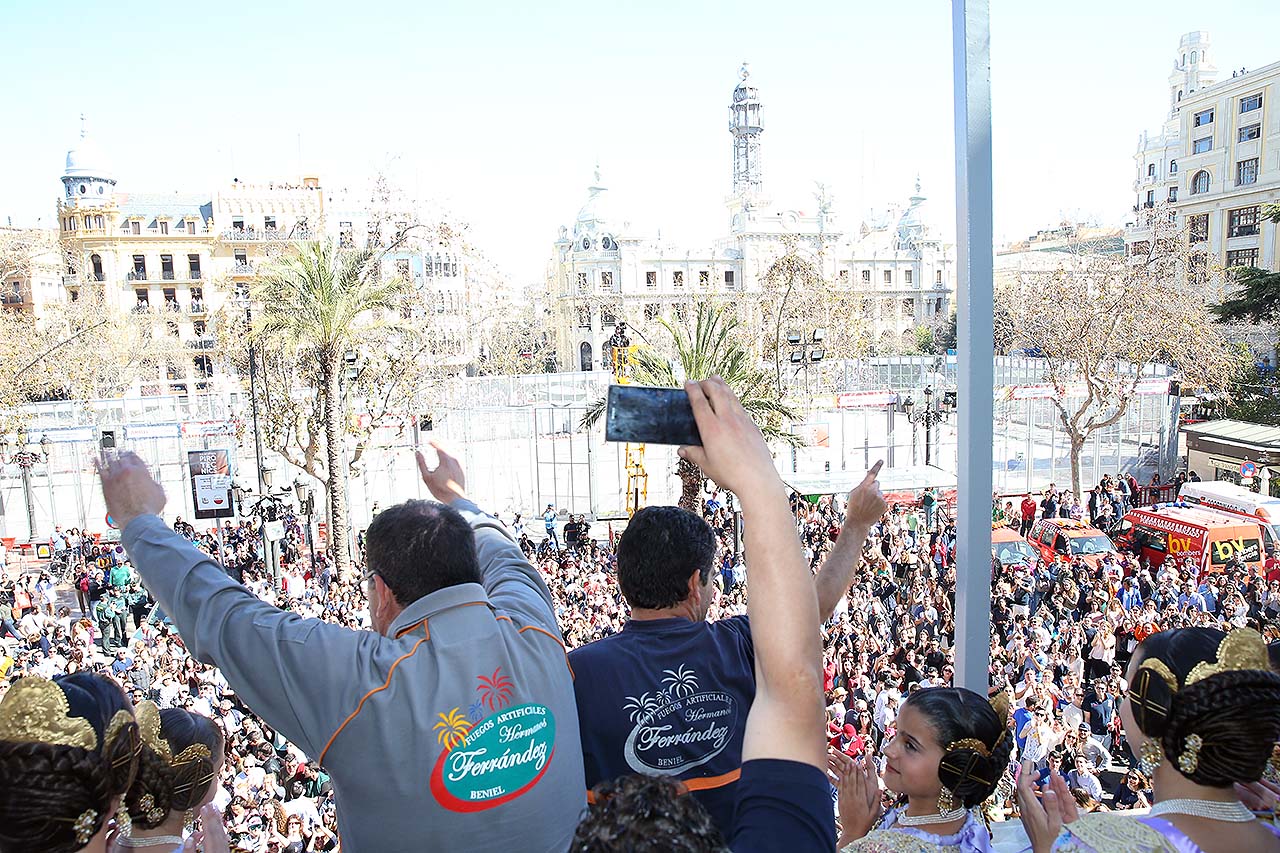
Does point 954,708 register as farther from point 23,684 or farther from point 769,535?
point 23,684

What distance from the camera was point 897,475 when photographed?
18.7 meters

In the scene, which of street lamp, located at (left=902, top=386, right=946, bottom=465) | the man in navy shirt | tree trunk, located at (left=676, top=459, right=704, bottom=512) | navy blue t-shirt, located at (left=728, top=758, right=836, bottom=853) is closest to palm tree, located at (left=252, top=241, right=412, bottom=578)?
tree trunk, located at (left=676, top=459, right=704, bottom=512)

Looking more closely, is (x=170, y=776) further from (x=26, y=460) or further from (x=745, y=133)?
(x=745, y=133)

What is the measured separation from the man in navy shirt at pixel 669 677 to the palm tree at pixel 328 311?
1462 centimetres

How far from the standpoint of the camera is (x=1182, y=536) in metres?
14.1

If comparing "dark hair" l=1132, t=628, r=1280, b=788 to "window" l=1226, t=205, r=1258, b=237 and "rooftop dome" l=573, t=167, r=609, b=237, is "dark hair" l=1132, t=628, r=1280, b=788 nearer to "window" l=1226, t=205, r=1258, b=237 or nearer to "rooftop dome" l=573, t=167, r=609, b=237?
"window" l=1226, t=205, r=1258, b=237

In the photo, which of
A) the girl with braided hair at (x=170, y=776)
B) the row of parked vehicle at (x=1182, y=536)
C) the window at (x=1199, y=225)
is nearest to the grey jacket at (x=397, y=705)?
the girl with braided hair at (x=170, y=776)

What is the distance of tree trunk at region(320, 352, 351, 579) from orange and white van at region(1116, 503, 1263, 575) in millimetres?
13758

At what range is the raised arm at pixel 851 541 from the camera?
2316 mm

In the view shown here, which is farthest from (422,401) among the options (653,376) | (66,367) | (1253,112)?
(1253,112)

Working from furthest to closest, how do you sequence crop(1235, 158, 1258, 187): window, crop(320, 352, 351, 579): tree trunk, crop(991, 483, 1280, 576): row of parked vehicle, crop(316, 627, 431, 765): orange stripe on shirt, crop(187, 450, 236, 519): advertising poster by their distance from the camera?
crop(1235, 158, 1258, 187): window → crop(320, 352, 351, 579): tree trunk → crop(991, 483, 1280, 576): row of parked vehicle → crop(187, 450, 236, 519): advertising poster → crop(316, 627, 431, 765): orange stripe on shirt

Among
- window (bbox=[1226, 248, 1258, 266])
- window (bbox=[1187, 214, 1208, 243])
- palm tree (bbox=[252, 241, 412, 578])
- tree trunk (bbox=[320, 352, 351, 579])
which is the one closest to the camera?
palm tree (bbox=[252, 241, 412, 578])

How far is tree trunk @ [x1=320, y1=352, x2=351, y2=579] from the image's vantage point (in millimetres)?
15758

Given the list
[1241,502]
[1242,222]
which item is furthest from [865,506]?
[1242,222]
